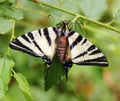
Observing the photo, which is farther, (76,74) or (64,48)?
(76,74)

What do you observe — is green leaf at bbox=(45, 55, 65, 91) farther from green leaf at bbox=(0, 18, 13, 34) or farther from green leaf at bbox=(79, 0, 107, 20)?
green leaf at bbox=(79, 0, 107, 20)

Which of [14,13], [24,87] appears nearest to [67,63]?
[24,87]

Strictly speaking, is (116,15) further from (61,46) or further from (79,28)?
(61,46)

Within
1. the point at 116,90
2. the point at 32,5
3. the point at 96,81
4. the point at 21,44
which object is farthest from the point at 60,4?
the point at 116,90

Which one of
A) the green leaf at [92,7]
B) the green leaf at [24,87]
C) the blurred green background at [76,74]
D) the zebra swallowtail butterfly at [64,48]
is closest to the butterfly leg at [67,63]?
the zebra swallowtail butterfly at [64,48]

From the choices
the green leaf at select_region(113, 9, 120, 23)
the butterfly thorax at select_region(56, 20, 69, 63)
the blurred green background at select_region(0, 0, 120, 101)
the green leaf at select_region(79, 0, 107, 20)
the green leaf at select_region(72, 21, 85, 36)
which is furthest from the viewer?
the blurred green background at select_region(0, 0, 120, 101)

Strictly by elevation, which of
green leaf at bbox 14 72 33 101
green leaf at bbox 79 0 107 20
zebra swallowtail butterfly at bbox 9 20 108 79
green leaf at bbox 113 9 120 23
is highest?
green leaf at bbox 79 0 107 20

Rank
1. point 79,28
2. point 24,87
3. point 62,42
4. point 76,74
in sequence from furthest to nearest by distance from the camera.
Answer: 1. point 76,74
2. point 79,28
3. point 62,42
4. point 24,87

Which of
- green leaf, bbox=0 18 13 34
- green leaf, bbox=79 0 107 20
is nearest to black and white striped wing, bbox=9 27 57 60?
green leaf, bbox=0 18 13 34
